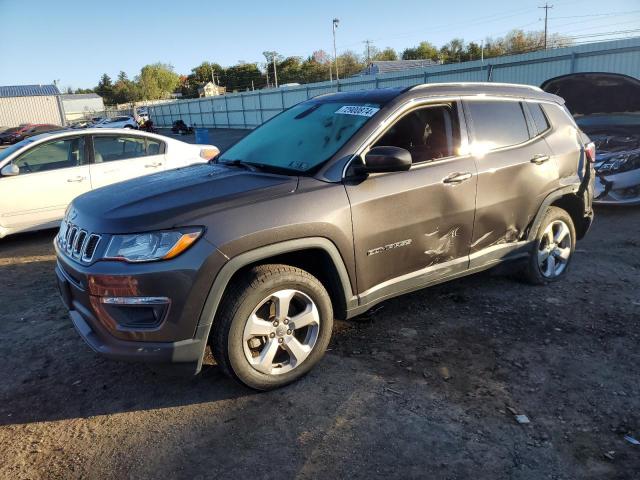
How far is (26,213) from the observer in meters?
6.69

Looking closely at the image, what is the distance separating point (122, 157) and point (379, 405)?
596 cm

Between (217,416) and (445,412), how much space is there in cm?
132

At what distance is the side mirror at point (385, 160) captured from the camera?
3145mm

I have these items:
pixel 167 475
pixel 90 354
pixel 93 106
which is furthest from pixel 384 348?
pixel 93 106

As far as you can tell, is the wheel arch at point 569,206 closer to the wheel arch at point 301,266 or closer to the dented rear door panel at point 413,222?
the dented rear door panel at point 413,222

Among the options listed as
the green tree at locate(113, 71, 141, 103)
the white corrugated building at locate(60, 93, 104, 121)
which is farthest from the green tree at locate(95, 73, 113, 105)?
the white corrugated building at locate(60, 93, 104, 121)

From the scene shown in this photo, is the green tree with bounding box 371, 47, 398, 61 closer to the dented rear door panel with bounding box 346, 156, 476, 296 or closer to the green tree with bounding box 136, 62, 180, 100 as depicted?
the green tree with bounding box 136, 62, 180, 100

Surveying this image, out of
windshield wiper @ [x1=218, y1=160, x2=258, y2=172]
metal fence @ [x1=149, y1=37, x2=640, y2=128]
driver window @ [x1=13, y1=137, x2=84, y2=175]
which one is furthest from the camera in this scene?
metal fence @ [x1=149, y1=37, x2=640, y2=128]

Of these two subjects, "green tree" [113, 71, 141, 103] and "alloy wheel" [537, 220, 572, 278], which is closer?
"alloy wheel" [537, 220, 572, 278]

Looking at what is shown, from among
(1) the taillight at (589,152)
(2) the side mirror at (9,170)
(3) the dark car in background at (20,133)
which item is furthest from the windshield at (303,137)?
(3) the dark car in background at (20,133)

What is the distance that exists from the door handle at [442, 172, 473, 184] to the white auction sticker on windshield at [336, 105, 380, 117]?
0.71 meters

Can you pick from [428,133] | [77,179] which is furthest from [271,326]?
[77,179]

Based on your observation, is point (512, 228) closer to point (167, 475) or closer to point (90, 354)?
point (167, 475)

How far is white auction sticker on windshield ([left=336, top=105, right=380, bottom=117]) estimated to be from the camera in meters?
3.51
